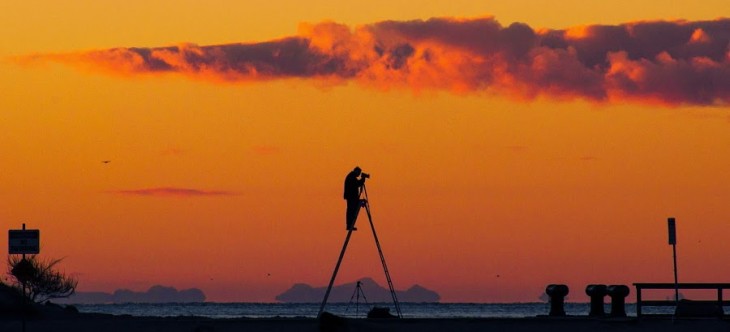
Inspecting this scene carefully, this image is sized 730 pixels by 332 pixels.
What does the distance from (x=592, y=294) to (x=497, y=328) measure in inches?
488

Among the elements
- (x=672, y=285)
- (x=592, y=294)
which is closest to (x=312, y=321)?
(x=672, y=285)

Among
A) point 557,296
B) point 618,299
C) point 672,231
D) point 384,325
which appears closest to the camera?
point 384,325

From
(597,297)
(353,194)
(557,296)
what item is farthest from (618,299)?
(353,194)

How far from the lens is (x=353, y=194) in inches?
1592

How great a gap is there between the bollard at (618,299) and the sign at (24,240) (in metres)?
19.6

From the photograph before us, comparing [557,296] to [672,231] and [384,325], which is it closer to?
[672,231]

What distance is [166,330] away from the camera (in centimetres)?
3622

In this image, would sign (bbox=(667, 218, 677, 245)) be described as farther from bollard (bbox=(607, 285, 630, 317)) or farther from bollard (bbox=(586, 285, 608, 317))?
bollard (bbox=(586, 285, 608, 317))

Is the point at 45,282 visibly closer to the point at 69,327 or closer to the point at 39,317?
the point at 39,317

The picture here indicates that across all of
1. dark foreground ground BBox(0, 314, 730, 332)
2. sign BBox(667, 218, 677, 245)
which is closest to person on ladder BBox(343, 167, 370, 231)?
dark foreground ground BBox(0, 314, 730, 332)

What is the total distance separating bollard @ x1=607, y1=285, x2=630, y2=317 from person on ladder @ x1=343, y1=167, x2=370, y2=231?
11409 millimetres

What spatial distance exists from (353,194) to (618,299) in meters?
11.8

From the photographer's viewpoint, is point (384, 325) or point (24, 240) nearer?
point (384, 325)

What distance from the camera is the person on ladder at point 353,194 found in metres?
40.2
